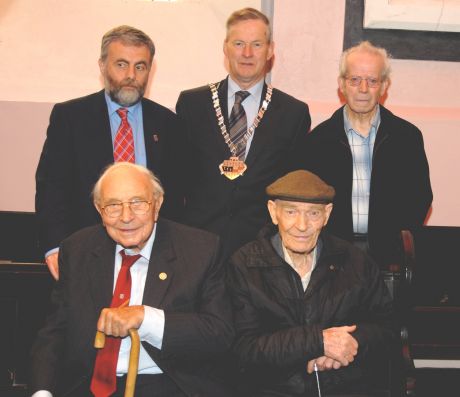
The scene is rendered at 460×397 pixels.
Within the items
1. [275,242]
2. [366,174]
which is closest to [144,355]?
[275,242]

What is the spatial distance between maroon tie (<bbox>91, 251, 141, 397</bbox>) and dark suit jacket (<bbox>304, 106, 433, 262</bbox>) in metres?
1.20

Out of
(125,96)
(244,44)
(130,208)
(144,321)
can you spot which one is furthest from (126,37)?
(144,321)

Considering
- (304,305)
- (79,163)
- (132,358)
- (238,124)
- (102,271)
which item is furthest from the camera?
(238,124)

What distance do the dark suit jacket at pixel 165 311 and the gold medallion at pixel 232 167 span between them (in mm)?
839

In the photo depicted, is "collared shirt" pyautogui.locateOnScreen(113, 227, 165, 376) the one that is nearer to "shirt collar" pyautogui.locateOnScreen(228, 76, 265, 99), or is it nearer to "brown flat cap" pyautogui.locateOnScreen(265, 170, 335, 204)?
"brown flat cap" pyautogui.locateOnScreen(265, 170, 335, 204)

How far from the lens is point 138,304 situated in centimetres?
313

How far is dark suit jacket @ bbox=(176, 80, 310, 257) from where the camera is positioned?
407cm

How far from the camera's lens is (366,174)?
398 cm

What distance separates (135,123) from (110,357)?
1406mm

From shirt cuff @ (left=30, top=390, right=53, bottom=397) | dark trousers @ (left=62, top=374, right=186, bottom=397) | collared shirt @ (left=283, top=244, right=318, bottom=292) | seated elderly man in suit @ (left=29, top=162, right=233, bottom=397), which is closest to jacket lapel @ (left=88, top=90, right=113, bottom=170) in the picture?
seated elderly man in suit @ (left=29, top=162, right=233, bottom=397)

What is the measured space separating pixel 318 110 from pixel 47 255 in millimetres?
2198

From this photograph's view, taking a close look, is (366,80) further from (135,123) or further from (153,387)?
(153,387)

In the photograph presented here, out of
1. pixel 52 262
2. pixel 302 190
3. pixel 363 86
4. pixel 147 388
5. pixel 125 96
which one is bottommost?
pixel 147 388

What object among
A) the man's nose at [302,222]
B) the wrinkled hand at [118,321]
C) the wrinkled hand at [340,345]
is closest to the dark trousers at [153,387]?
the wrinkled hand at [118,321]
